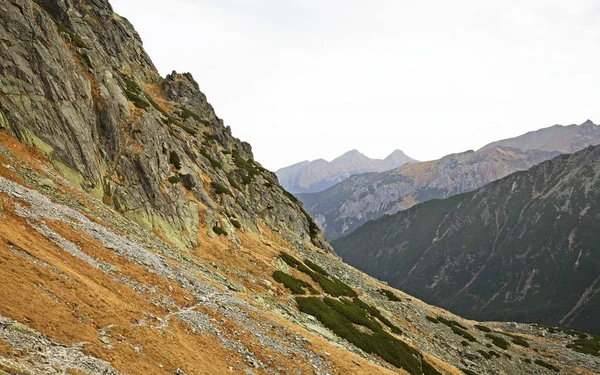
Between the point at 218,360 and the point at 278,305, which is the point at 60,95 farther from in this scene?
the point at 218,360

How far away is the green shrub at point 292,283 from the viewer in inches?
1817

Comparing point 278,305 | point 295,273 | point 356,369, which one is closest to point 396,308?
point 295,273

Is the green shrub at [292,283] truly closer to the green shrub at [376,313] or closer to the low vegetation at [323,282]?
the low vegetation at [323,282]

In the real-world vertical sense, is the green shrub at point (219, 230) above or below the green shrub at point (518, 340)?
above

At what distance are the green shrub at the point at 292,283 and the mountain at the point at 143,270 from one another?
0.89 ft

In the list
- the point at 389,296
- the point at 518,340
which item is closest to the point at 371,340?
the point at 389,296

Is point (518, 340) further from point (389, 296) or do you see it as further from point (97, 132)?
point (97, 132)

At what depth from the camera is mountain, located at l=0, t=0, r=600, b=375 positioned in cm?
1761

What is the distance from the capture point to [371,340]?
40.7 meters

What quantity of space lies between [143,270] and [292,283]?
78.8ft

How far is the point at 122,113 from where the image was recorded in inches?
2080

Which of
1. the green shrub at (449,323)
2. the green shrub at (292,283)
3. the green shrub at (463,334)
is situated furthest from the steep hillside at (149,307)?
the green shrub at (449,323)

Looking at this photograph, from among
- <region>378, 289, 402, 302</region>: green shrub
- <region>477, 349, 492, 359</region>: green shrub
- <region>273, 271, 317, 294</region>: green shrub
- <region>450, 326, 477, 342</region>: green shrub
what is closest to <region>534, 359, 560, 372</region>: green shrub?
<region>450, 326, 477, 342</region>: green shrub

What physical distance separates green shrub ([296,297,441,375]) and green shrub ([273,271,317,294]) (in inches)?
101
